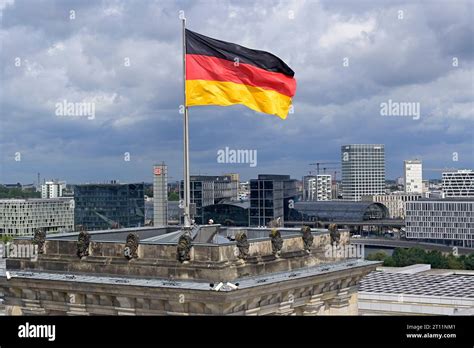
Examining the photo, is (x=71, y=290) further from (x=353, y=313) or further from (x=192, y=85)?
(x=353, y=313)

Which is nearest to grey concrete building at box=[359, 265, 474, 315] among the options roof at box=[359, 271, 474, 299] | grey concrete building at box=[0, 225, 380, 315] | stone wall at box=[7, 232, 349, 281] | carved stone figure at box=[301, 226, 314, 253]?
roof at box=[359, 271, 474, 299]

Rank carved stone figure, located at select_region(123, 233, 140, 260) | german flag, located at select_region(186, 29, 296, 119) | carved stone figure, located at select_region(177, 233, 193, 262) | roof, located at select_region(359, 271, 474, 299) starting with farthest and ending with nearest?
roof, located at select_region(359, 271, 474, 299) < german flag, located at select_region(186, 29, 296, 119) < carved stone figure, located at select_region(123, 233, 140, 260) < carved stone figure, located at select_region(177, 233, 193, 262)

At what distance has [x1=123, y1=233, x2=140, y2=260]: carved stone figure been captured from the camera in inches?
956

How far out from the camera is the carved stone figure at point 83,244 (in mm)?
25422

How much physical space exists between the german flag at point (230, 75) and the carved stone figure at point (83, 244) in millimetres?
5943

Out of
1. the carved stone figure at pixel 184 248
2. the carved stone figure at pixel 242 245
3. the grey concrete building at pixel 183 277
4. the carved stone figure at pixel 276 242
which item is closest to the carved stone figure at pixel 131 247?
the grey concrete building at pixel 183 277

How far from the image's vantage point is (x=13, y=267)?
27.4 meters

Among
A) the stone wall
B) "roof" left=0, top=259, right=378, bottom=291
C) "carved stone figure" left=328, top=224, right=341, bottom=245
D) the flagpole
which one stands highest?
the flagpole

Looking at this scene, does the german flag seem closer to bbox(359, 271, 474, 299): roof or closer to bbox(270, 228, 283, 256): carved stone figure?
bbox(270, 228, 283, 256): carved stone figure

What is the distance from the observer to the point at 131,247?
24359 mm

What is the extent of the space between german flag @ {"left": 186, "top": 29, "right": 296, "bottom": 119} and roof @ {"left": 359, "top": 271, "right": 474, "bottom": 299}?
51.1m

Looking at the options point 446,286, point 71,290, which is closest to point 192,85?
point 71,290

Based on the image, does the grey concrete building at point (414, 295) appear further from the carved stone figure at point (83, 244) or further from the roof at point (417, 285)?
the carved stone figure at point (83, 244)

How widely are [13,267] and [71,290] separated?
3.78 metres
